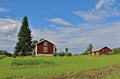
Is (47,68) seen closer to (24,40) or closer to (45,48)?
(45,48)

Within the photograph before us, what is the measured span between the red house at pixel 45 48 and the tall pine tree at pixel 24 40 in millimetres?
6961

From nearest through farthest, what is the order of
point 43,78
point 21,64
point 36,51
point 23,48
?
1. point 43,78
2. point 21,64
3. point 36,51
4. point 23,48

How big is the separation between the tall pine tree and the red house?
22.8ft

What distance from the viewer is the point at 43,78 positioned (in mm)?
24734

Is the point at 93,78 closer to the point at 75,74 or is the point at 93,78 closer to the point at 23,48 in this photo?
the point at 75,74

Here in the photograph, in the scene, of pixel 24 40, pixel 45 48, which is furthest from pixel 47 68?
pixel 24 40

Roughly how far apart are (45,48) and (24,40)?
1264 centimetres

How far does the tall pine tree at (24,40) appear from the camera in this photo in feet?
340

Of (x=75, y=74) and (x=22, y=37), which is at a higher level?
(x=22, y=37)

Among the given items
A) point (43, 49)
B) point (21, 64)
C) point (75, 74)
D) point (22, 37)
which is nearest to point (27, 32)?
point (22, 37)

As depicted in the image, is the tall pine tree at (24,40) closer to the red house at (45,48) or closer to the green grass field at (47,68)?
the red house at (45,48)

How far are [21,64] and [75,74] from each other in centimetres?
1770

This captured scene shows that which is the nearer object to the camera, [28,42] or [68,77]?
[68,77]

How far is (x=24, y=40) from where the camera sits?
4203 inches
